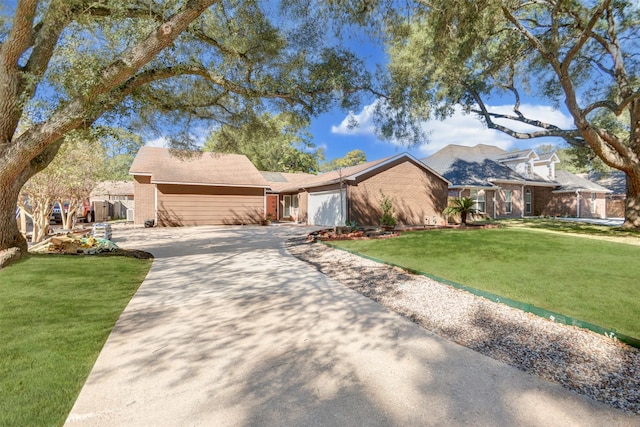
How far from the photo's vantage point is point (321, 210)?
20219 mm

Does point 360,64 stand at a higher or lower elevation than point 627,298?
higher

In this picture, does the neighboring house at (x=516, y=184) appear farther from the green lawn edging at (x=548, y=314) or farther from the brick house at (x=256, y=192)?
the green lawn edging at (x=548, y=314)

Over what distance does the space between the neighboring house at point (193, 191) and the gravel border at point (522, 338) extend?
54.0ft

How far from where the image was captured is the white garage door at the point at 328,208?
58.8 ft

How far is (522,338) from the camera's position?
11.7 ft

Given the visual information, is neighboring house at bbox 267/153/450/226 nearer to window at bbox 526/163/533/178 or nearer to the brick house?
the brick house

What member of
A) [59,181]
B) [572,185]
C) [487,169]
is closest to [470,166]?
[487,169]

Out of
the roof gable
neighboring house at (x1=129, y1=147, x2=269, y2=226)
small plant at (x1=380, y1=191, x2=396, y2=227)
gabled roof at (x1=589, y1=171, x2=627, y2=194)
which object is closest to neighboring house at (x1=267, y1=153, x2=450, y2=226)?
small plant at (x1=380, y1=191, x2=396, y2=227)

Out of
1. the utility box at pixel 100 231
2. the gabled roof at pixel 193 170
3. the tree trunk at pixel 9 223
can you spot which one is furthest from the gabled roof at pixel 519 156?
the tree trunk at pixel 9 223

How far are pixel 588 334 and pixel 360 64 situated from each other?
7754mm

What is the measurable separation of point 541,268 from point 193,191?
1886 cm

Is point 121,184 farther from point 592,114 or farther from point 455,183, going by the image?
point 592,114

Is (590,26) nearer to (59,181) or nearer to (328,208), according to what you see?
(328,208)

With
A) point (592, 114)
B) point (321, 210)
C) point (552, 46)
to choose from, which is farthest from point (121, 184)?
point (592, 114)
